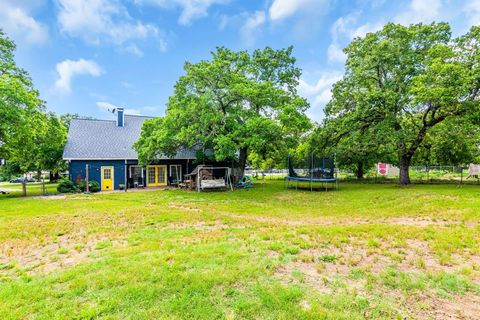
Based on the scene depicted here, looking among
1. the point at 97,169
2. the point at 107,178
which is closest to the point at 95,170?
the point at 97,169

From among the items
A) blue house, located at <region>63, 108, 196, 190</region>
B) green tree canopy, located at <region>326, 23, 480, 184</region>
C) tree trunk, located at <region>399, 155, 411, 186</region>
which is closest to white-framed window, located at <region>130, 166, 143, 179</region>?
blue house, located at <region>63, 108, 196, 190</region>

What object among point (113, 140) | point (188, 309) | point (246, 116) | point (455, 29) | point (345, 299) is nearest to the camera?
point (188, 309)

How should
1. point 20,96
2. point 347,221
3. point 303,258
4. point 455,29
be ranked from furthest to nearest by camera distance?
1. point 455,29
2. point 20,96
3. point 347,221
4. point 303,258

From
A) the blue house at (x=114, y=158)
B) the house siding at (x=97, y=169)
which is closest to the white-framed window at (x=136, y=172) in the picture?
the blue house at (x=114, y=158)

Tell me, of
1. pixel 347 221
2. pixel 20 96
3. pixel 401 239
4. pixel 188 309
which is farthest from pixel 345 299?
pixel 20 96

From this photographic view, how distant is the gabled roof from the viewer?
18547mm

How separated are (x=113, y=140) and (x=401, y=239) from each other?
20604mm

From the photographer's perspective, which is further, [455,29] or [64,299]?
[455,29]

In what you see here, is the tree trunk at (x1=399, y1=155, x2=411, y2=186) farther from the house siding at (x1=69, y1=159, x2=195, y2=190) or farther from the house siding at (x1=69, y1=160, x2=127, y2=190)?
the house siding at (x1=69, y1=160, x2=127, y2=190)

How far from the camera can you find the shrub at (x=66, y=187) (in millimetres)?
16266

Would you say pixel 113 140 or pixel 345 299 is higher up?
pixel 113 140

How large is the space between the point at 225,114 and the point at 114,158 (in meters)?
9.48

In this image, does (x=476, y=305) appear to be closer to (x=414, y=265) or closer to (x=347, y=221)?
(x=414, y=265)

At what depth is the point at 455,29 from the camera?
16250mm
